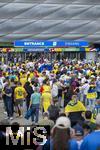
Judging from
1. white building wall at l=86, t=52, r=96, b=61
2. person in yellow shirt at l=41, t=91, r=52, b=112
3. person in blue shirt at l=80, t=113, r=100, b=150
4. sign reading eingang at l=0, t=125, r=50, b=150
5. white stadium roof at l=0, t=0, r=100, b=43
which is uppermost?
white stadium roof at l=0, t=0, r=100, b=43

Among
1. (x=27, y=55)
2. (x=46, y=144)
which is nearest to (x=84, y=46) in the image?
(x=27, y=55)

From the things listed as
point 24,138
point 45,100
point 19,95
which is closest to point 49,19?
point 19,95

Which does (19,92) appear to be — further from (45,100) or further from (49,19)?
(49,19)

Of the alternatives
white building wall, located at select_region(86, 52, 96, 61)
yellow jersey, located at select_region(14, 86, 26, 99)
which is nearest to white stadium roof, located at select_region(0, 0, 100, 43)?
white building wall, located at select_region(86, 52, 96, 61)

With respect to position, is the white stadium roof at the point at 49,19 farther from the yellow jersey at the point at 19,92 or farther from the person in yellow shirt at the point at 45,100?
the person in yellow shirt at the point at 45,100

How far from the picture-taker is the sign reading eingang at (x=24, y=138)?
25.9 feet

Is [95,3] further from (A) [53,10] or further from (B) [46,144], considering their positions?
(B) [46,144]

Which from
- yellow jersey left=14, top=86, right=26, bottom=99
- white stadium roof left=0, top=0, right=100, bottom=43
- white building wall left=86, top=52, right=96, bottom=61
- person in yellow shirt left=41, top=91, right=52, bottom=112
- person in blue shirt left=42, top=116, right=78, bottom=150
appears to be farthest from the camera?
white building wall left=86, top=52, right=96, bottom=61

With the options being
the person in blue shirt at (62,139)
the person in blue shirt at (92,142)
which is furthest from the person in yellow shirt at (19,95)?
the person in blue shirt at (92,142)

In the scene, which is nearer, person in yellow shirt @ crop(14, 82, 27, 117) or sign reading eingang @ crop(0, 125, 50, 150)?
sign reading eingang @ crop(0, 125, 50, 150)

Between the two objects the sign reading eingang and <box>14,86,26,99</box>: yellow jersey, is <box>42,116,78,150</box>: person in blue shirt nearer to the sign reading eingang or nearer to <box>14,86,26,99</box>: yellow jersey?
the sign reading eingang

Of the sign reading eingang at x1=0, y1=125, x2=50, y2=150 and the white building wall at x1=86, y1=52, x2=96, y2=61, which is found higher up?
the white building wall at x1=86, y1=52, x2=96, y2=61

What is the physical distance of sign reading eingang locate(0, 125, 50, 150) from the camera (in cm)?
789

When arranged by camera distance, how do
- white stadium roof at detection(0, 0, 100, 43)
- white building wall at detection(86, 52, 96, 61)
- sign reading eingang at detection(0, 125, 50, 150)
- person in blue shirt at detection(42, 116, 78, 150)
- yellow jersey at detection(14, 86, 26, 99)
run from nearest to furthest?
1. person in blue shirt at detection(42, 116, 78, 150)
2. sign reading eingang at detection(0, 125, 50, 150)
3. yellow jersey at detection(14, 86, 26, 99)
4. white stadium roof at detection(0, 0, 100, 43)
5. white building wall at detection(86, 52, 96, 61)
